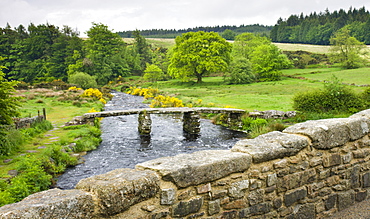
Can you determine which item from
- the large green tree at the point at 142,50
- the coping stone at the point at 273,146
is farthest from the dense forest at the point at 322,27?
the coping stone at the point at 273,146

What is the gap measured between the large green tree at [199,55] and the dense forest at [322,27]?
5864cm

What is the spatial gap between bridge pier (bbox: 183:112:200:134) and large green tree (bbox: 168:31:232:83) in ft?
90.7

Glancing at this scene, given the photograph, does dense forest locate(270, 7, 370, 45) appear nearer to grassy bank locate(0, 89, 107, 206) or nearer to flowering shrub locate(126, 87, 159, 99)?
flowering shrub locate(126, 87, 159, 99)

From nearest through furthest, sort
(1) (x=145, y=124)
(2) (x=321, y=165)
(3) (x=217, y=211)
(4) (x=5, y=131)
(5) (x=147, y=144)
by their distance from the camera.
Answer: (3) (x=217, y=211)
(2) (x=321, y=165)
(4) (x=5, y=131)
(5) (x=147, y=144)
(1) (x=145, y=124)

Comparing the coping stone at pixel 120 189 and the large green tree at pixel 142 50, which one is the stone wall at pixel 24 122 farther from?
the large green tree at pixel 142 50

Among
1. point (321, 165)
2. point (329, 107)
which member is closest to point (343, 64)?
point (329, 107)

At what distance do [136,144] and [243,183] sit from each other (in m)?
10.4

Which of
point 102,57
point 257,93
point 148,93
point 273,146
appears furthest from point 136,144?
point 102,57

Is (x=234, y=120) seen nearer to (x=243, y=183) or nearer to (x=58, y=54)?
(x=243, y=183)

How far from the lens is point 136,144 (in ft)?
43.9

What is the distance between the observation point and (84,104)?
80.8 ft

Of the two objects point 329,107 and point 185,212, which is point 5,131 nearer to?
point 185,212

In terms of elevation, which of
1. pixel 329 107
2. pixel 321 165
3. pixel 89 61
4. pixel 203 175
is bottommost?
pixel 329 107

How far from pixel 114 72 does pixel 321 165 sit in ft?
191
